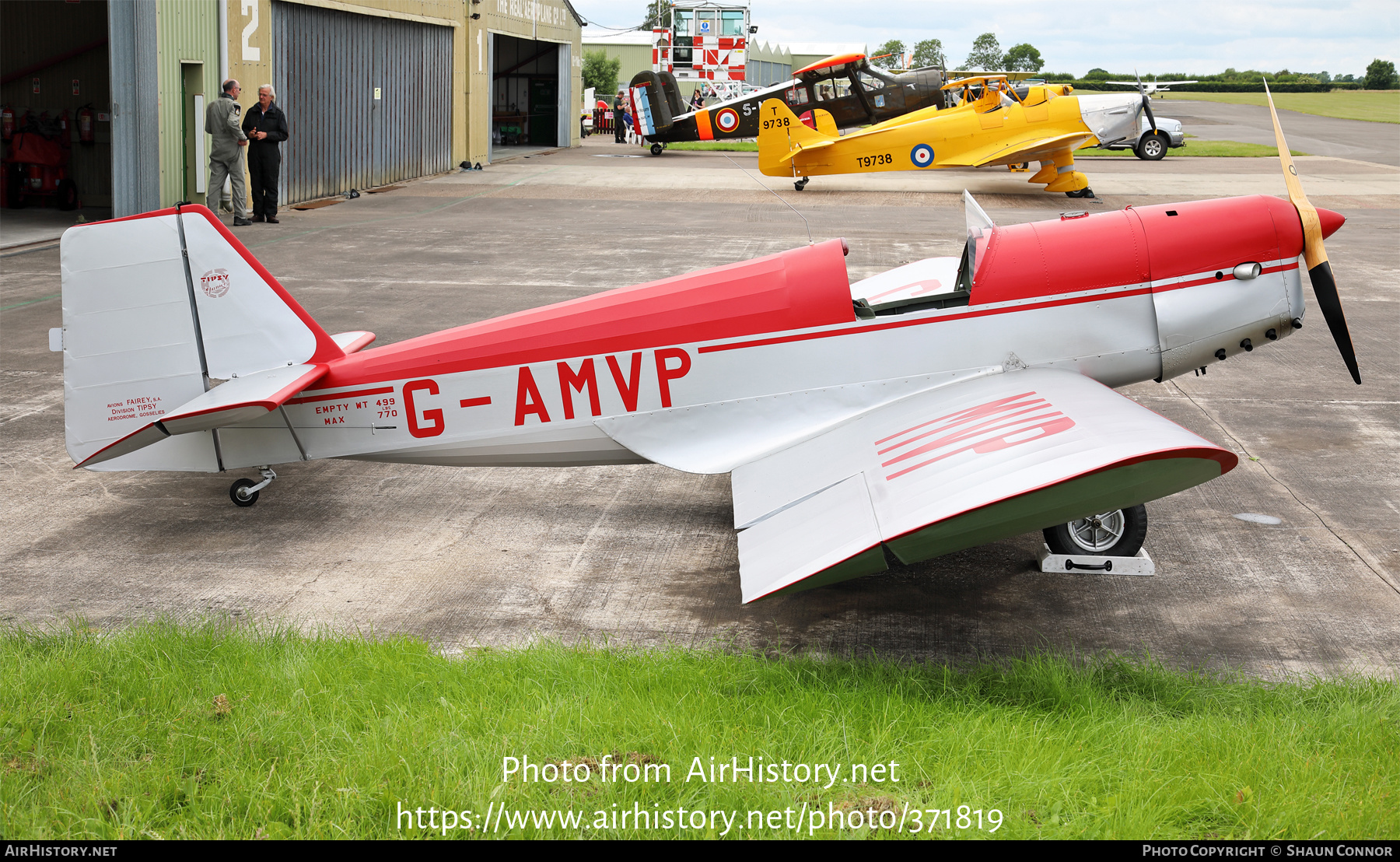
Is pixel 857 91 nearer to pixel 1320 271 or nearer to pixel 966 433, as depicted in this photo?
pixel 1320 271

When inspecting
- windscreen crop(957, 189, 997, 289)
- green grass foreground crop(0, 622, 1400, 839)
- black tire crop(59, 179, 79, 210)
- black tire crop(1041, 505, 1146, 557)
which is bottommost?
green grass foreground crop(0, 622, 1400, 839)

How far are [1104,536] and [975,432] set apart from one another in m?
1.31

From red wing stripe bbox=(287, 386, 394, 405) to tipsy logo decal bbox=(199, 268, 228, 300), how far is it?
2.27ft

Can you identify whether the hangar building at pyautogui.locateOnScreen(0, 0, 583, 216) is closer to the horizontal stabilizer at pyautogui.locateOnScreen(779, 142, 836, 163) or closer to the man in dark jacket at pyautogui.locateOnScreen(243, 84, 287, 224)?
the man in dark jacket at pyautogui.locateOnScreen(243, 84, 287, 224)

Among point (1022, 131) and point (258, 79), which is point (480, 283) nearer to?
point (258, 79)

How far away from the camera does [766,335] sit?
5.95 meters

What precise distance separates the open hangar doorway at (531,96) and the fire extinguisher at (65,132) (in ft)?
63.5

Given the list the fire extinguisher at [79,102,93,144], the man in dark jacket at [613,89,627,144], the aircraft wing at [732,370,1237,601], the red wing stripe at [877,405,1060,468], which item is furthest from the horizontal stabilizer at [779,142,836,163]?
the red wing stripe at [877,405,1060,468]

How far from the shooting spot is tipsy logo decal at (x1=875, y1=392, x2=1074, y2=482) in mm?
4961

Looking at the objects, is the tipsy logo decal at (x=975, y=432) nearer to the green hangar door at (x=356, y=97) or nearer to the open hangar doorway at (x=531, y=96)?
the green hangar door at (x=356, y=97)

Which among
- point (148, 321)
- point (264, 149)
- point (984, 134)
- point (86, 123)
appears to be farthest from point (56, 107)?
point (984, 134)

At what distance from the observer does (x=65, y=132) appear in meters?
19.1

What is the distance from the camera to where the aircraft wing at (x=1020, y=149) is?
73.4ft

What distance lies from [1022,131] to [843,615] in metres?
19.7
